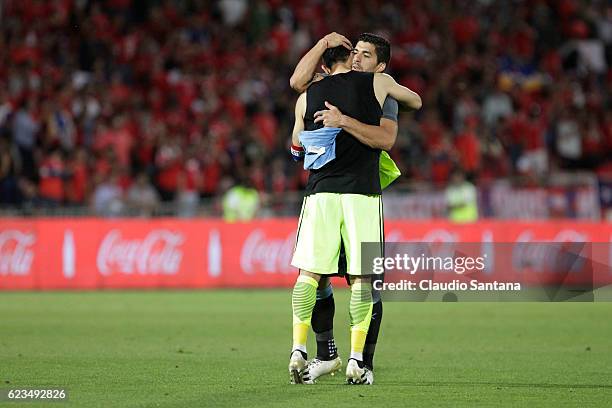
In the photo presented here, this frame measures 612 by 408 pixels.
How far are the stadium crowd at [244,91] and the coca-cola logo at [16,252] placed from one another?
0.78 metres

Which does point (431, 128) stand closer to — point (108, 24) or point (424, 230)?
point (424, 230)

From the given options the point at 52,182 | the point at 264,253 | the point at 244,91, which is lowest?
the point at 264,253

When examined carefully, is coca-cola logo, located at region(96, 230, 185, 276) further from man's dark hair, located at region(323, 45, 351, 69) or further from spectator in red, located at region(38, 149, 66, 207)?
man's dark hair, located at region(323, 45, 351, 69)

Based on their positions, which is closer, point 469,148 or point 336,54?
point 336,54

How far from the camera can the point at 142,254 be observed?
2162 centimetres

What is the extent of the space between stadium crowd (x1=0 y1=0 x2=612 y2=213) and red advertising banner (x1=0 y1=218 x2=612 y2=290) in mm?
752

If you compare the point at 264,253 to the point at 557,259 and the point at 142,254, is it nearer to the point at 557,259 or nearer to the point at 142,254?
the point at 142,254

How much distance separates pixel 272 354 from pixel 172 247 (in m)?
10.5

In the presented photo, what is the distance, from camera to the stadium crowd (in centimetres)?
2258

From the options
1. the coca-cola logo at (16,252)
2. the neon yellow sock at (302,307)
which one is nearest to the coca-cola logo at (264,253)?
the coca-cola logo at (16,252)

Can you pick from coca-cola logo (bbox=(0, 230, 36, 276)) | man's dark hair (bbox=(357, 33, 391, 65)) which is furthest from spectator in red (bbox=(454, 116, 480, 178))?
man's dark hair (bbox=(357, 33, 391, 65))

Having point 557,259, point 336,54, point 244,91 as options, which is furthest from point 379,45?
point 244,91

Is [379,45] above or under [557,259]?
above

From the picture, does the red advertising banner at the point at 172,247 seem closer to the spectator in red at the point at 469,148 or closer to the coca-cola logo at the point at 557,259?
the spectator in red at the point at 469,148
